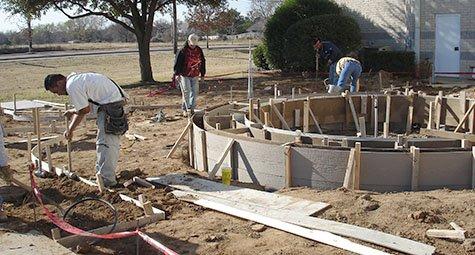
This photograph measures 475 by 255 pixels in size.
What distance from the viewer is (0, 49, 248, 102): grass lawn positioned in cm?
2217

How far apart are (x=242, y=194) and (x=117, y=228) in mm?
1518

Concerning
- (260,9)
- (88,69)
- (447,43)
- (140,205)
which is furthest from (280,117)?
(260,9)

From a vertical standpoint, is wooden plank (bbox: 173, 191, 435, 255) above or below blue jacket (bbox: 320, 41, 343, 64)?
below

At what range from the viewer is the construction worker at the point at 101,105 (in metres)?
6.52

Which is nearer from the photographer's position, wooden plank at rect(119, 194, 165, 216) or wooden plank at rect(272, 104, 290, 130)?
wooden plank at rect(119, 194, 165, 216)

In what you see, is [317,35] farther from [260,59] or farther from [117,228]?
[117,228]

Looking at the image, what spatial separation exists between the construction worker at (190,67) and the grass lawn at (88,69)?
7.46 meters

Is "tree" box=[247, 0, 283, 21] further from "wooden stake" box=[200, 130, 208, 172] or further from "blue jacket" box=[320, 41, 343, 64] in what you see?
"wooden stake" box=[200, 130, 208, 172]

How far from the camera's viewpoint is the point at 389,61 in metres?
20.9

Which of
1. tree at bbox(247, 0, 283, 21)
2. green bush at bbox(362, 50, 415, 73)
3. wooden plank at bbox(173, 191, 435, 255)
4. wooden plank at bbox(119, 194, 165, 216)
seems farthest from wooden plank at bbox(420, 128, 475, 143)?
tree at bbox(247, 0, 283, 21)

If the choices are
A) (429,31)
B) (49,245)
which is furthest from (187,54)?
(429,31)

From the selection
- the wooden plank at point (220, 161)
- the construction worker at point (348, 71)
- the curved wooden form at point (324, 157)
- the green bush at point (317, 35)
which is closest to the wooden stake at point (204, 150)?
the curved wooden form at point (324, 157)

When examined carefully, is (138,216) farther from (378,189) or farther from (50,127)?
(50,127)

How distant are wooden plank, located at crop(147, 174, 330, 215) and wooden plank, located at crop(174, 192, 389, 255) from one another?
0.28 meters
